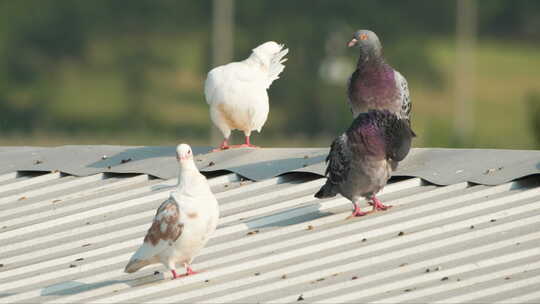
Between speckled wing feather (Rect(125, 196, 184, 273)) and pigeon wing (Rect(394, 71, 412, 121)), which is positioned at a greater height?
pigeon wing (Rect(394, 71, 412, 121))

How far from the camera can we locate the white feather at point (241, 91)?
11891 millimetres

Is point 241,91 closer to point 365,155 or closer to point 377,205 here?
point 377,205

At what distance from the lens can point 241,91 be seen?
39.0ft

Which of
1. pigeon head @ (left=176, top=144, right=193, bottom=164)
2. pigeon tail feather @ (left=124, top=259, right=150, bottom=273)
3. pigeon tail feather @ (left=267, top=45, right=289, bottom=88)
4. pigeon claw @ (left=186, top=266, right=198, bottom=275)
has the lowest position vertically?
pigeon claw @ (left=186, top=266, right=198, bottom=275)

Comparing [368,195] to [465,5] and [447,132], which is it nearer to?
[447,132]

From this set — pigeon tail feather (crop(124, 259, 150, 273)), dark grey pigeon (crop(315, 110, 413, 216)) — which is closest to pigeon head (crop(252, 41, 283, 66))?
dark grey pigeon (crop(315, 110, 413, 216))

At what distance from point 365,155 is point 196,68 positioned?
2037 inches

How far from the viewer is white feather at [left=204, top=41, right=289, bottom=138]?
11891 mm

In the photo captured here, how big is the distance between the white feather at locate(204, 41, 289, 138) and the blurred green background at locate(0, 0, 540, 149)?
41890 millimetres

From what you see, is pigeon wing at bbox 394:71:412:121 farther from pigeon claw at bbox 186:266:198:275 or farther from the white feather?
pigeon claw at bbox 186:266:198:275

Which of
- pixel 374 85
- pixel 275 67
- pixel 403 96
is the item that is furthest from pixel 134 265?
pixel 275 67

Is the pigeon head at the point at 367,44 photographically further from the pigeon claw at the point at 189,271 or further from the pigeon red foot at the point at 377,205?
the pigeon claw at the point at 189,271

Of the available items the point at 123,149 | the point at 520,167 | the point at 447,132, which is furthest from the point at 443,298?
the point at 447,132

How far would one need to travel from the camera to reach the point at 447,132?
100 ft
